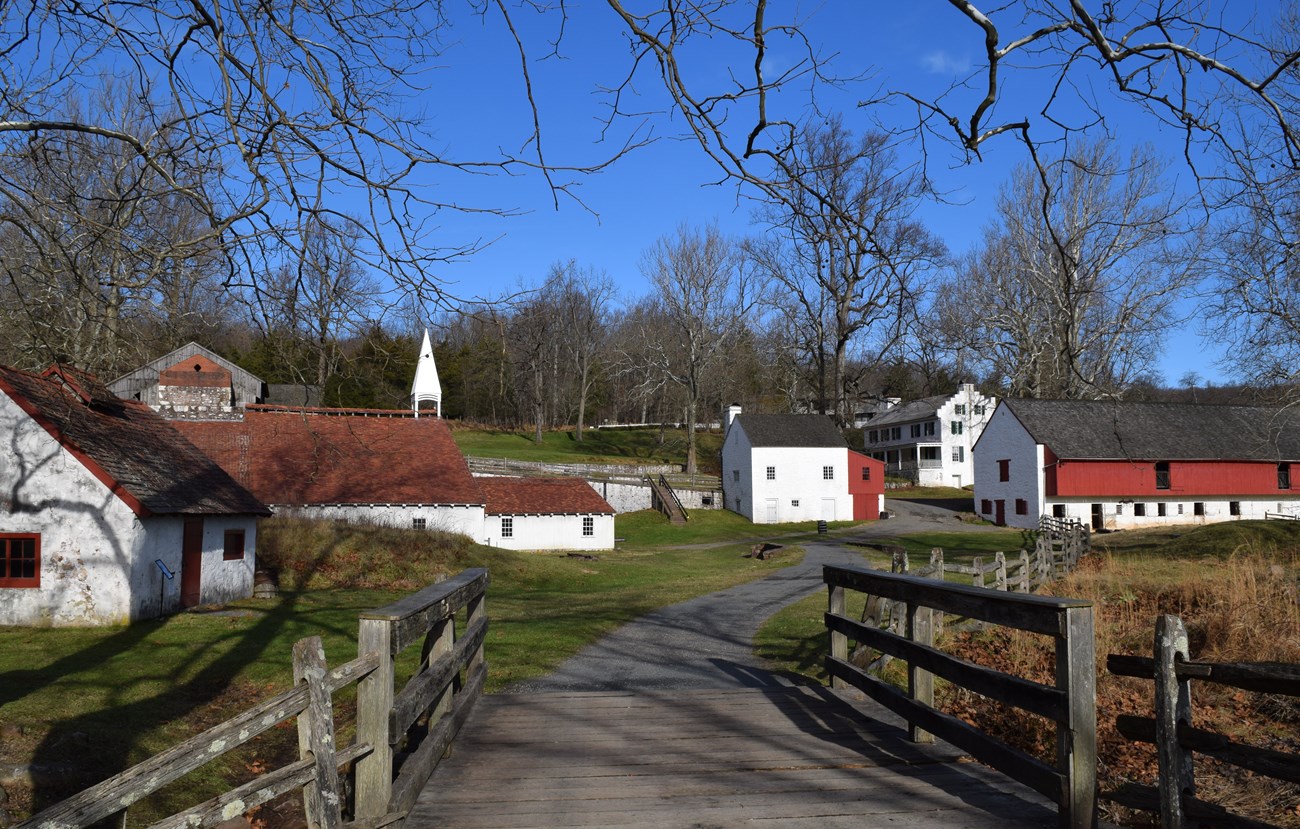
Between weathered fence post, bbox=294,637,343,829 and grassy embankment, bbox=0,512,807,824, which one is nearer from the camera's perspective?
weathered fence post, bbox=294,637,343,829

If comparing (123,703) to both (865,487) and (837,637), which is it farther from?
(865,487)

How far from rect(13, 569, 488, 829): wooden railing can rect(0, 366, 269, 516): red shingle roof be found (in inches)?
541

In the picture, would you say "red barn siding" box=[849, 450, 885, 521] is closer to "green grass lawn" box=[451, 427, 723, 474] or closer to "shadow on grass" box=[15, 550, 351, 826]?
"green grass lawn" box=[451, 427, 723, 474]

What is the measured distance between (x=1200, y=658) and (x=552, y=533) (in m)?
35.1

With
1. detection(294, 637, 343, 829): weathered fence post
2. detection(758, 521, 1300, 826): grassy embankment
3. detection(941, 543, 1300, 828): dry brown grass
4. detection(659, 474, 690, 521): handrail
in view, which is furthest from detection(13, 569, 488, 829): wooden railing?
detection(659, 474, 690, 521): handrail

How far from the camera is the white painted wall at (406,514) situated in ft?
121

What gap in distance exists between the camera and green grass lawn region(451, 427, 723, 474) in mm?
75525

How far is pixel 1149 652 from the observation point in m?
10.9

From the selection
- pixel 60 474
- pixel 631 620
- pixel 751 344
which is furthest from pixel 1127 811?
pixel 751 344

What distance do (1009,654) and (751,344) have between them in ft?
206

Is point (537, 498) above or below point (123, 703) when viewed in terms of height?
above

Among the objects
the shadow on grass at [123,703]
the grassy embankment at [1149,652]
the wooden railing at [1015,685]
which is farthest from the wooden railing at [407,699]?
the grassy embankment at [1149,652]

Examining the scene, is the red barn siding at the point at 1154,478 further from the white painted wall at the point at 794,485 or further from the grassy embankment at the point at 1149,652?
the grassy embankment at the point at 1149,652

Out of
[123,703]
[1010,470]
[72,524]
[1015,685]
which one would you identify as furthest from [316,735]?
[1010,470]
